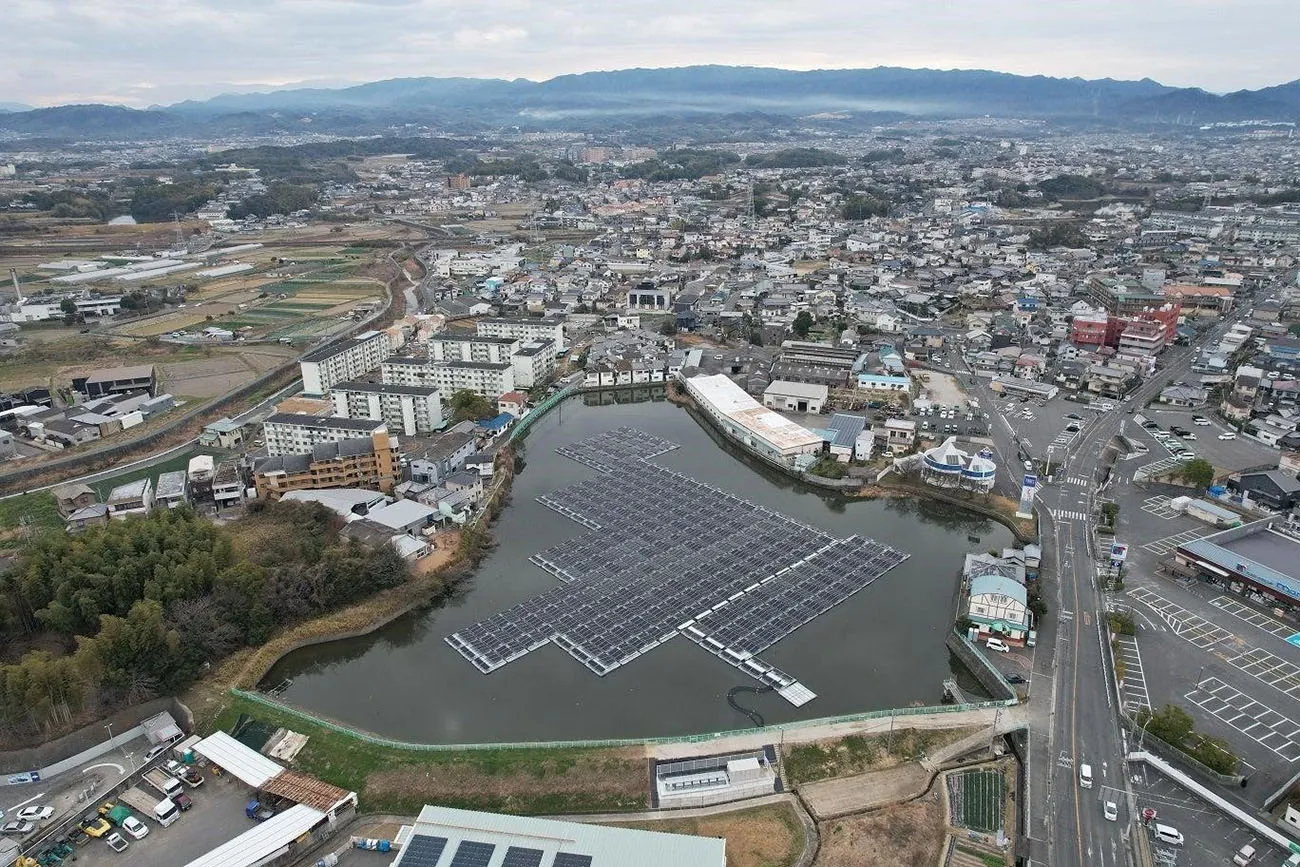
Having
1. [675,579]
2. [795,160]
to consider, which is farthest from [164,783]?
[795,160]

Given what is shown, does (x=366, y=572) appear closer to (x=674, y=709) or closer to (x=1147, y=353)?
(x=674, y=709)

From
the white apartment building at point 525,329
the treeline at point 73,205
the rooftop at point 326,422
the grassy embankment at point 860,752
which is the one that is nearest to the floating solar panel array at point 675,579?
the grassy embankment at point 860,752

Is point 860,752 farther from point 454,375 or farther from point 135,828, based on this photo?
point 454,375

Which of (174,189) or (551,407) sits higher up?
(174,189)

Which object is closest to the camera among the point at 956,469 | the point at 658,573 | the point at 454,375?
the point at 658,573

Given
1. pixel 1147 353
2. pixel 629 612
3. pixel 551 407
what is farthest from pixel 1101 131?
pixel 629 612

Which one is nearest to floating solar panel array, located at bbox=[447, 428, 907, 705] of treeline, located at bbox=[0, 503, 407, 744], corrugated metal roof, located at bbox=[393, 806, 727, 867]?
treeline, located at bbox=[0, 503, 407, 744]

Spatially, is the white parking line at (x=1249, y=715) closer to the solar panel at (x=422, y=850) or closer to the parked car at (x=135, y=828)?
the solar panel at (x=422, y=850)
